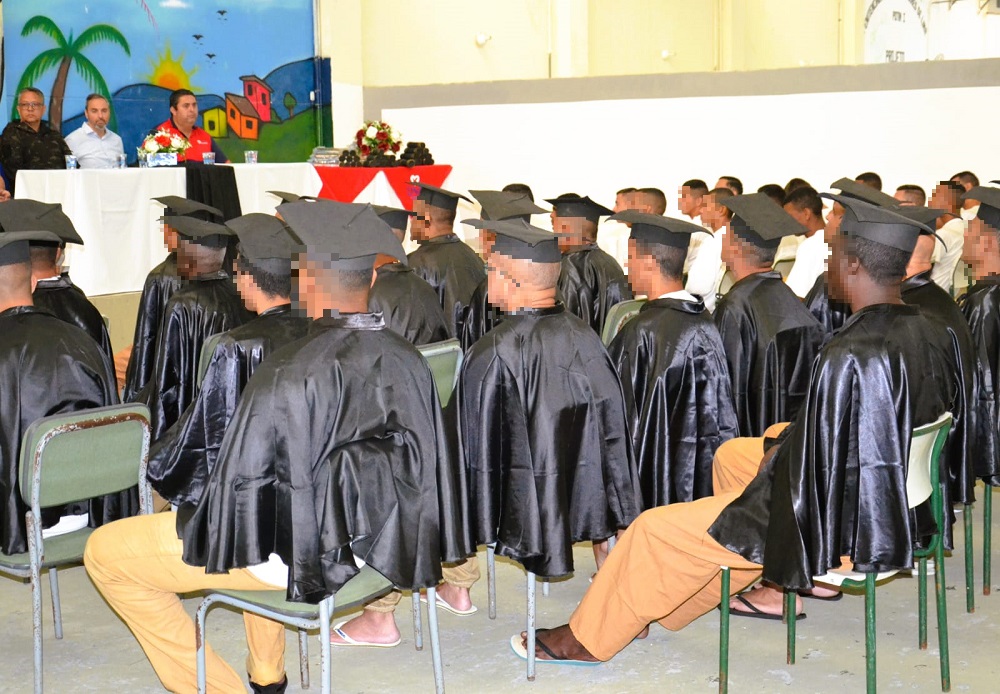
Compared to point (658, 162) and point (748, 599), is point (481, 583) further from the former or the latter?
point (658, 162)

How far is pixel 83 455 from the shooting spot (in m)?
3.82

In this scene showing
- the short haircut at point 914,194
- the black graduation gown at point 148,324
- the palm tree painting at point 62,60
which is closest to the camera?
the black graduation gown at point 148,324

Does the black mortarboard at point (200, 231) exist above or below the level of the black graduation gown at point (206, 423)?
above

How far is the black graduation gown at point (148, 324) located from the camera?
6016mm

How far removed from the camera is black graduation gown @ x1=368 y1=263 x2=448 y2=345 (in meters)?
5.71

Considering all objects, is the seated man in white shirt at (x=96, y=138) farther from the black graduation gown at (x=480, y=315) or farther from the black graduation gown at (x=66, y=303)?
the black graduation gown at (x=480, y=315)

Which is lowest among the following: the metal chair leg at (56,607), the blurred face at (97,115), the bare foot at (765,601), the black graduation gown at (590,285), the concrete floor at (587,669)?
the concrete floor at (587,669)

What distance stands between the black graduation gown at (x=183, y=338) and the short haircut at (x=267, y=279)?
3.81ft

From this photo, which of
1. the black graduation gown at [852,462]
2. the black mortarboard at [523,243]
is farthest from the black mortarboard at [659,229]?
the black graduation gown at [852,462]

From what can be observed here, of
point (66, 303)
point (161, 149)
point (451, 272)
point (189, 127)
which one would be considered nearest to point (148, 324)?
point (66, 303)

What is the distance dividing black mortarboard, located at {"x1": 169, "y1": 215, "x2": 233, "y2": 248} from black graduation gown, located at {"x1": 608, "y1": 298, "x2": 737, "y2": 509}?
1888 mm

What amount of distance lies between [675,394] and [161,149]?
7472 millimetres

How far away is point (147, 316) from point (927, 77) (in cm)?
820

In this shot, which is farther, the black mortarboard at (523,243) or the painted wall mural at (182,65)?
the painted wall mural at (182,65)
